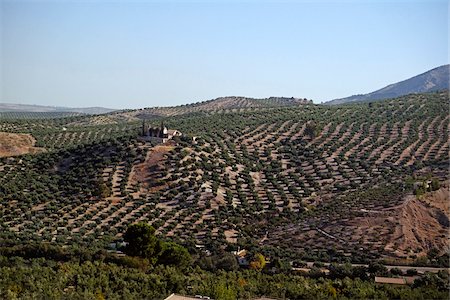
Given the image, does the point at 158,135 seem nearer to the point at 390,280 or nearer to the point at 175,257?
the point at 175,257

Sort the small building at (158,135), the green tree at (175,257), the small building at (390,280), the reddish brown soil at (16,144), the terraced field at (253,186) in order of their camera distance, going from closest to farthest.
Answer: the small building at (390,280)
the green tree at (175,257)
the terraced field at (253,186)
the small building at (158,135)
the reddish brown soil at (16,144)

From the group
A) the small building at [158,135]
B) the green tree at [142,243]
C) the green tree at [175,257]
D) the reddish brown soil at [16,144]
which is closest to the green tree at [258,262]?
the green tree at [175,257]

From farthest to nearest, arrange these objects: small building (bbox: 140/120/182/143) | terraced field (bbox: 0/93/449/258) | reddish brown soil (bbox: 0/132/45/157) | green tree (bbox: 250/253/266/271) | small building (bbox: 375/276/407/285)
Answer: reddish brown soil (bbox: 0/132/45/157) → small building (bbox: 140/120/182/143) → terraced field (bbox: 0/93/449/258) → green tree (bbox: 250/253/266/271) → small building (bbox: 375/276/407/285)

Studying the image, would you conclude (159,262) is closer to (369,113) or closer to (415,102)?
(369,113)

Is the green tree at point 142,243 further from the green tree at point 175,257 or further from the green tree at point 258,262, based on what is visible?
the green tree at point 258,262

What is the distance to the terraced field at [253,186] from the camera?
36844 mm

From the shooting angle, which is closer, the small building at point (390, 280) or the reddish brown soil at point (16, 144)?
the small building at point (390, 280)

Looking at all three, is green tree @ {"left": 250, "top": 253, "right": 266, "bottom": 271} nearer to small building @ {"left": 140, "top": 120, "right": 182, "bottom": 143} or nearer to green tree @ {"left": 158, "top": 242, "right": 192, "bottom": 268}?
green tree @ {"left": 158, "top": 242, "right": 192, "bottom": 268}

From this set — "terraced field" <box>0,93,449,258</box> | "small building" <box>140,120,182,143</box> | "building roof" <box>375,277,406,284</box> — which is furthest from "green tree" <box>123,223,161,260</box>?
"small building" <box>140,120,182,143</box>

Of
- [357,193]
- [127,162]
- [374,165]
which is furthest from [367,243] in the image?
[127,162]

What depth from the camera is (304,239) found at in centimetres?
3619

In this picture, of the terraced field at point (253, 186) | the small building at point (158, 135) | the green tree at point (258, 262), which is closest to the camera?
the green tree at point (258, 262)

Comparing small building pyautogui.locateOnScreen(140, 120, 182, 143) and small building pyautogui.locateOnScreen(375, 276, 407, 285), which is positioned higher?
small building pyautogui.locateOnScreen(140, 120, 182, 143)

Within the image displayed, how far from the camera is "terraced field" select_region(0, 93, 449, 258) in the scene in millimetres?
36844
